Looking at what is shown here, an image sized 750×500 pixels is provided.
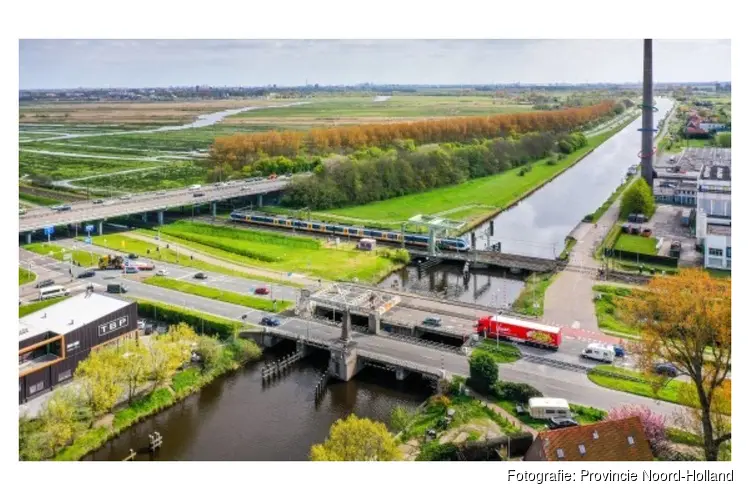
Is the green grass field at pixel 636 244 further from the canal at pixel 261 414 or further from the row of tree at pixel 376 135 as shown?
the row of tree at pixel 376 135

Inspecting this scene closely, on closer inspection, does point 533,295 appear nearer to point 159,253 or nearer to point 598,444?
point 598,444

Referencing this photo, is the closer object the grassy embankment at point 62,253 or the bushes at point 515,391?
the bushes at point 515,391

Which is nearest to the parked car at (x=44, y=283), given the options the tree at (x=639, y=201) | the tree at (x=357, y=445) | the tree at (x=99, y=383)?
the tree at (x=99, y=383)

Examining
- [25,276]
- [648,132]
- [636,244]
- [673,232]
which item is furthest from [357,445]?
[648,132]

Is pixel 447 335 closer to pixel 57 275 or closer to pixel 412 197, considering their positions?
pixel 57 275

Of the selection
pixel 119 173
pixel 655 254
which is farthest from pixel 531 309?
pixel 119 173

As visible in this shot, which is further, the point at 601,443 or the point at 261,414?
the point at 261,414
